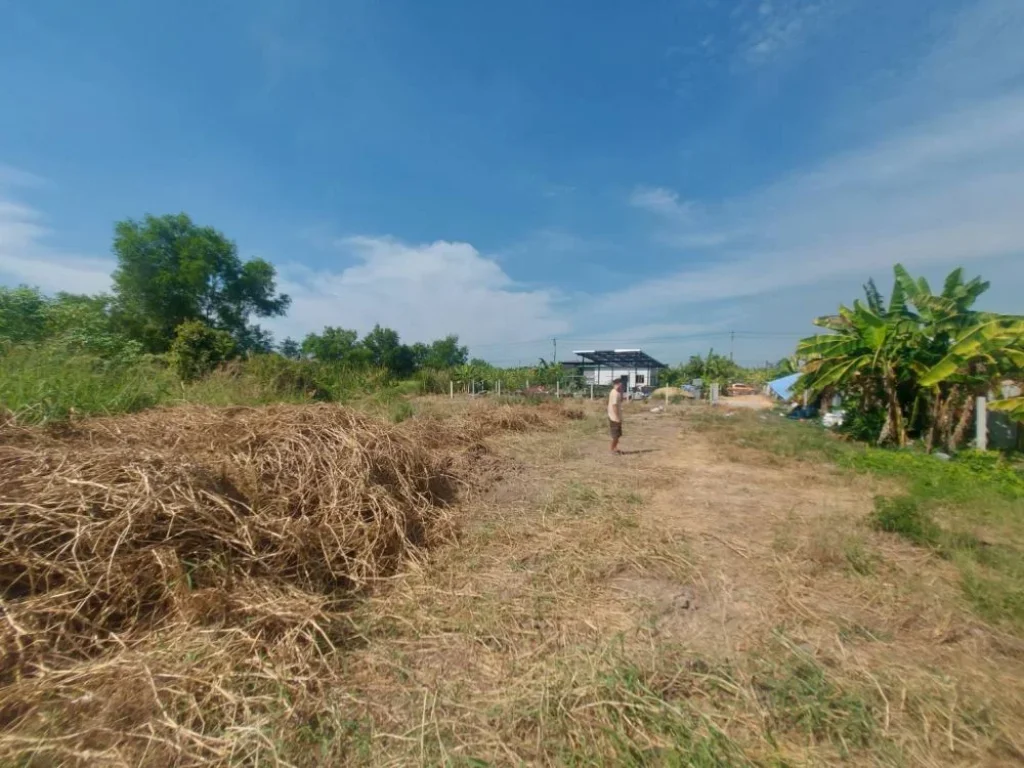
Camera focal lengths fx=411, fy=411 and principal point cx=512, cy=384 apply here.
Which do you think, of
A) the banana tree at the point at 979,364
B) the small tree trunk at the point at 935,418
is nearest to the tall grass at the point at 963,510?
the small tree trunk at the point at 935,418

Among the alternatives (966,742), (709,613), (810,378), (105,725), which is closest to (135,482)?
(105,725)

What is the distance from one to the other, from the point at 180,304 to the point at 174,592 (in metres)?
30.0

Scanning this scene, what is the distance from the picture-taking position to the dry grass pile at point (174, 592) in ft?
5.49

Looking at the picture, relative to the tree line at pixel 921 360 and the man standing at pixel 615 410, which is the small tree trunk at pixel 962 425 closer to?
the tree line at pixel 921 360

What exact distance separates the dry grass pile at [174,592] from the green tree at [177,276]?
2468 centimetres

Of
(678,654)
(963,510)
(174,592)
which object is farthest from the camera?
(963,510)

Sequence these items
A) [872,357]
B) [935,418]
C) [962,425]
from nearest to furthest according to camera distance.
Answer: [962,425]
[935,418]
[872,357]

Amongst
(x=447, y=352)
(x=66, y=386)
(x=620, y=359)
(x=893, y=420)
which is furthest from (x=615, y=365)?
(x=66, y=386)

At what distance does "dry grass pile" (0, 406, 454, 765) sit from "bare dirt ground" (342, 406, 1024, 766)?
1.19 feet

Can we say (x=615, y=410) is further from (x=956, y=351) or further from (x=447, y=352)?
(x=447, y=352)

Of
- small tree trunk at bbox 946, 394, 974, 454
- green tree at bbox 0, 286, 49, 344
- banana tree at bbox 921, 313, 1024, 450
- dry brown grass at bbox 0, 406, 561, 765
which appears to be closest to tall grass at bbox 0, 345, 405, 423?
dry brown grass at bbox 0, 406, 561, 765

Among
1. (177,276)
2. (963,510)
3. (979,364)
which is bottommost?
(963,510)

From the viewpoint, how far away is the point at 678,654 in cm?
217

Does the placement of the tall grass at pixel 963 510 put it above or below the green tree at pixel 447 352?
below
